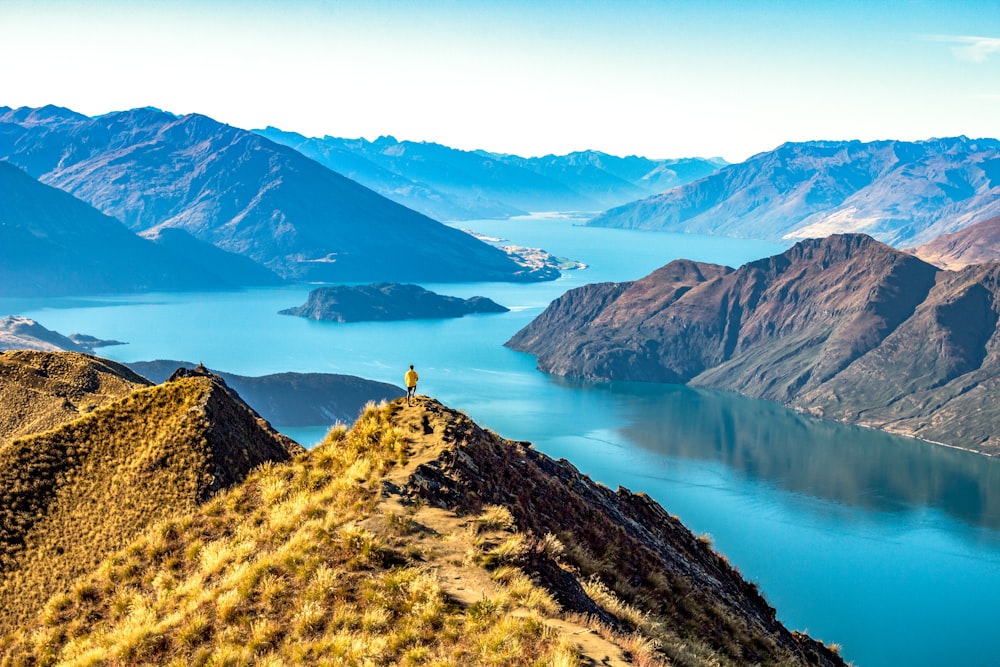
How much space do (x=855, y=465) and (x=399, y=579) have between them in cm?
16735

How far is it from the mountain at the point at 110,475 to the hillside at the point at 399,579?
0.87 m

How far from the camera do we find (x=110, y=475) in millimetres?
24844

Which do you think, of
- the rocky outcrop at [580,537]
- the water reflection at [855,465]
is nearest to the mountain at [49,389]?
the rocky outcrop at [580,537]

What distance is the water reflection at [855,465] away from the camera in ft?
501

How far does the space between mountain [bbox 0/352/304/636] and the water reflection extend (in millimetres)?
138428

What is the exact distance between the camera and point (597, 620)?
58.7 feet

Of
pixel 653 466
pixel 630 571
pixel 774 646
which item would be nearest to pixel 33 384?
pixel 630 571

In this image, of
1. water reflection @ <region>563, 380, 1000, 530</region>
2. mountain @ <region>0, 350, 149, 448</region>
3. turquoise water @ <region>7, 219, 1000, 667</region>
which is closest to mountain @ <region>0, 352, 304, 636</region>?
mountain @ <region>0, 350, 149, 448</region>

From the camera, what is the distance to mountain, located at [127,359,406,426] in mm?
172875

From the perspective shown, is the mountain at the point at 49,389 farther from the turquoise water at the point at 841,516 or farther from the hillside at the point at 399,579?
the turquoise water at the point at 841,516

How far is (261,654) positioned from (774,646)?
1356 centimetres

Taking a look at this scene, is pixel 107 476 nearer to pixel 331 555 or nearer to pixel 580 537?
pixel 331 555

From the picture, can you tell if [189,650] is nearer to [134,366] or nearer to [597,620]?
[597,620]

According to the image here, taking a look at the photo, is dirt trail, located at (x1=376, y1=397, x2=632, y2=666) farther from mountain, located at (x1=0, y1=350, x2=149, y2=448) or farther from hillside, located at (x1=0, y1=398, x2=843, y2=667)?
mountain, located at (x1=0, y1=350, x2=149, y2=448)
